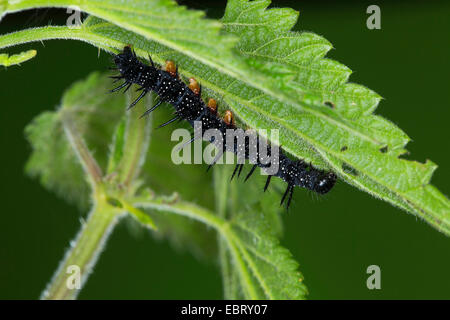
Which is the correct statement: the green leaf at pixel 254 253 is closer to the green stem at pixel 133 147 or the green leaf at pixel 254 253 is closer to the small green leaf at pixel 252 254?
the small green leaf at pixel 252 254

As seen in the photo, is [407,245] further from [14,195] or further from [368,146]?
[14,195]

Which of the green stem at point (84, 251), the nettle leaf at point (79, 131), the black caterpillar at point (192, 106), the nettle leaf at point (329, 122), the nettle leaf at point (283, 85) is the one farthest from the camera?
the nettle leaf at point (79, 131)

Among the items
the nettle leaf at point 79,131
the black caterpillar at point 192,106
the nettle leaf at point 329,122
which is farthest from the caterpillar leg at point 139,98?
the nettle leaf at point 79,131

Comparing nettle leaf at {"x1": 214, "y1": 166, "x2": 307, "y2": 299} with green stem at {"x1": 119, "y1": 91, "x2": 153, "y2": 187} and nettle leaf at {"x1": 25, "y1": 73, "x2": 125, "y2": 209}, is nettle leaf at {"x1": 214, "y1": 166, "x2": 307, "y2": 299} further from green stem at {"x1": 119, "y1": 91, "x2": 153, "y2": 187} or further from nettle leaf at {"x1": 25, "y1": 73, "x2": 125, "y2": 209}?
nettle leaf at {"x1": 25, "y1": 73, "x2": 125, "y2": 209}

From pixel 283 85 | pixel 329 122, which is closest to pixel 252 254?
pixel 329 122

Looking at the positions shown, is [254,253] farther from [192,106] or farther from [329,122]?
[329,122]

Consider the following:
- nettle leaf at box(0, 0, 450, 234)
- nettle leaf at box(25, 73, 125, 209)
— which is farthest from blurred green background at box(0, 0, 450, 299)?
nettle leaf at box(0, 0, 450, 234)

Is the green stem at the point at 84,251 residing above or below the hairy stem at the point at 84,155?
below

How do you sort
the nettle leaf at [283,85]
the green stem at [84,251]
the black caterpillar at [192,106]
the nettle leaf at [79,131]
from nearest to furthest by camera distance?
1. the nettle leaf at [283,85]
2. the black caterpillar at [192,106]
3. the green stem at [84,251]
4. the nettle leaf at [79,131]
